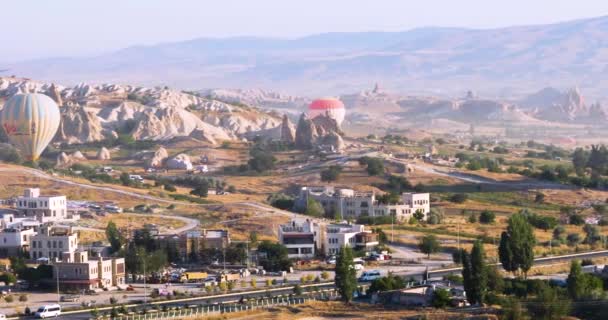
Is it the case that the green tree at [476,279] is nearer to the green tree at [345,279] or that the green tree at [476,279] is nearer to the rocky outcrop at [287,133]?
the green tree at [345,279]

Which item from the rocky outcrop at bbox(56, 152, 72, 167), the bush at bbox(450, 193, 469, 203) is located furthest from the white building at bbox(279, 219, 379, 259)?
the rocky outcrop at bbox(56, 152, 72, 167)

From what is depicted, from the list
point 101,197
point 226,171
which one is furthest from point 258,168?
point 101,197

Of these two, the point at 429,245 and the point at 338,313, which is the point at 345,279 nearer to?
the point at 338,313

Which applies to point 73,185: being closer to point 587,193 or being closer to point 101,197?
point 101,197

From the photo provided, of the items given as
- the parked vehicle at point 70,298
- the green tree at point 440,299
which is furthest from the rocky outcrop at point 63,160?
the green tree at point 440,299

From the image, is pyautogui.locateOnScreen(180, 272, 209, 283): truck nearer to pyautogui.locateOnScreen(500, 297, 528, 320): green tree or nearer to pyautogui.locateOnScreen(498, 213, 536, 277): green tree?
pyautogui.locateOnScreen(498, 213, 536, 277): green tree

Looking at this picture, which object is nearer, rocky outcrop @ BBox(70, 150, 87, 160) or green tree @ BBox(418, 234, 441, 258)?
green tree @ BBox(418, 234, 441, 258)
